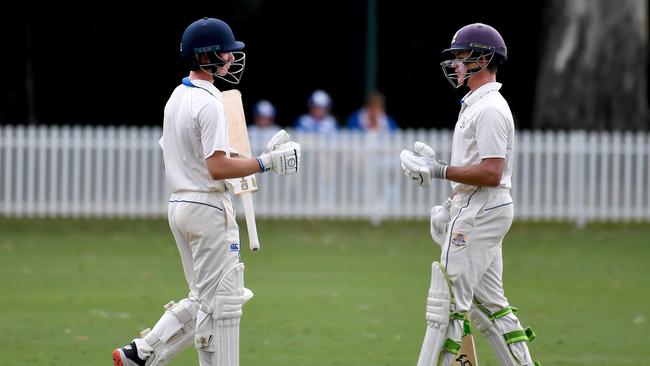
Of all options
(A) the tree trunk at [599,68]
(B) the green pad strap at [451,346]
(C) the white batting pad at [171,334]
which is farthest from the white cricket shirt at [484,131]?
(A) the tree trunk at [599,68]

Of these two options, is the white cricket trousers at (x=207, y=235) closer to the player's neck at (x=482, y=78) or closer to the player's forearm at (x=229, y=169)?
the player's forearm at (x=229, y=169)

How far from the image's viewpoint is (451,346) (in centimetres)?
747

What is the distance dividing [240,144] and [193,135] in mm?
462

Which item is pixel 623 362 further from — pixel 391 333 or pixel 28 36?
pixel 28 36

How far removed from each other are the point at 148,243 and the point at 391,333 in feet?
24.2

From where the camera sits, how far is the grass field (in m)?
9.77

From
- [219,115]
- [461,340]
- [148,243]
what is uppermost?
[219,115]

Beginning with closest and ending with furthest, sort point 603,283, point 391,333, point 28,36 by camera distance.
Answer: point 391,333, point 603,283, point 28,36

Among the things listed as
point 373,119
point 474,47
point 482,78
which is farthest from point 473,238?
point 373,119

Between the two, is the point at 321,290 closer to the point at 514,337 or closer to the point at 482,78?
the point at 514,337

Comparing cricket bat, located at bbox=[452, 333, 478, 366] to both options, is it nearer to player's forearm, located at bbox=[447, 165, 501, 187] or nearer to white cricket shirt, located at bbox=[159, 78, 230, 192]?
player's forearm, located at bbox=[447, 165, 501, 187]

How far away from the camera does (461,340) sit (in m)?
7.68

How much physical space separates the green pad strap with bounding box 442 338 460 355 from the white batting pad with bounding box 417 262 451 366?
27 mm

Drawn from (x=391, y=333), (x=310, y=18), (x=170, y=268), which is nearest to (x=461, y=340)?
(x=391, y=333)
